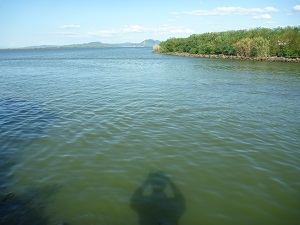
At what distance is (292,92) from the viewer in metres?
27.0

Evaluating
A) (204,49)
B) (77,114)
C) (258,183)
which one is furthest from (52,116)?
(204,49)

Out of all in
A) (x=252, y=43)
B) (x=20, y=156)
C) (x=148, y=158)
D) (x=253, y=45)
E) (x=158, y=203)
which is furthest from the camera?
(x=252, y=43)

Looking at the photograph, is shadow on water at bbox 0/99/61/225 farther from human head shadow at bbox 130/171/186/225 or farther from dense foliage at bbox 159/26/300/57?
dense foliage at bbox 159/26/300/57

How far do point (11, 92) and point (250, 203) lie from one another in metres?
28.6

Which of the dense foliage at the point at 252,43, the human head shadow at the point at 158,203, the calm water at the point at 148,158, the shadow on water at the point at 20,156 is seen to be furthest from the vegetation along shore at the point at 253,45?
the human head shadow at the point at 158,203

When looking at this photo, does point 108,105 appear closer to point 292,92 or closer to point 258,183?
point 258,183

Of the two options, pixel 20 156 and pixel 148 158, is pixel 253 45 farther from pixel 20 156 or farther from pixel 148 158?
pixel 20 156

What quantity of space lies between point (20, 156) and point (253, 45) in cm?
7840

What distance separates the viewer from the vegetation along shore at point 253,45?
2721 inches

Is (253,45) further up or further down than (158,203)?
further up

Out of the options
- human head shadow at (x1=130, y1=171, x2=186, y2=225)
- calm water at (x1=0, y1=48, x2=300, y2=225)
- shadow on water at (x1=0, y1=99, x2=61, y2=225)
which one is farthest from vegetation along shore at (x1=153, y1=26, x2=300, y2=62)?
human head shadow at (x1=130, y1=171, x2=186, y2=225)

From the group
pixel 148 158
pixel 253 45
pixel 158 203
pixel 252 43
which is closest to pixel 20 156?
pixel 148 158

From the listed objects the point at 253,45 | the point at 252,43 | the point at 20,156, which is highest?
the point at 252,43

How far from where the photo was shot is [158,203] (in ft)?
26.6
